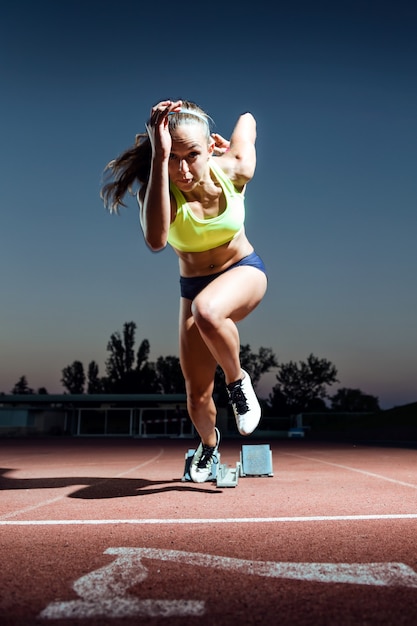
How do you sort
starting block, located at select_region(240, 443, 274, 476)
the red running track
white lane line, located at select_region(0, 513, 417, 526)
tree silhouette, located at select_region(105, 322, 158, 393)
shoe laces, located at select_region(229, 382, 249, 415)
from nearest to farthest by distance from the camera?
the red running track
white lane line, located at select_region(0, 513, 417, 526)
shoe laces, located at select_region(229, 382, 249, 415)
starting block, located at select_region(240, 443, 274, 476)
tree silhouette, located at select_region(105, 322, 158, 393)

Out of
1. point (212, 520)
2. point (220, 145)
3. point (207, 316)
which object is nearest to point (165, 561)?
point (212, 520)

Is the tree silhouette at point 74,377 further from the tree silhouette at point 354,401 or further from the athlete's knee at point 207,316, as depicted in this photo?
the athlete's knee at point 207,316

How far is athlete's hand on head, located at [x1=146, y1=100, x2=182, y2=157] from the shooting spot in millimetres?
2949

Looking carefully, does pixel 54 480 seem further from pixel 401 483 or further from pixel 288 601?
pixel 288 601

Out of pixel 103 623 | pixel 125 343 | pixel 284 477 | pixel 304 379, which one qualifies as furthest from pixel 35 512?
pixel 304 379

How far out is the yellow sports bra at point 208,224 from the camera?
3480 mm

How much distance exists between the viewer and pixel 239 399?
11.9 ft

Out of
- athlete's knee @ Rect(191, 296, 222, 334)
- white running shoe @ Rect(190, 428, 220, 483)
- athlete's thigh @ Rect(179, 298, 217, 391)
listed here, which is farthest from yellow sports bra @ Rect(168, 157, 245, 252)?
white running shoe @ Rect(190, 428, 220, 483)

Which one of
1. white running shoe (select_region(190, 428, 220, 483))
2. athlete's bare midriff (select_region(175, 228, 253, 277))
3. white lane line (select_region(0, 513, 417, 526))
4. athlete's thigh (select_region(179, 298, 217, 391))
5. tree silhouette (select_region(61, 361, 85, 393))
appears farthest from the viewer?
tree silhouette (select_region(61, 361, 85, 393))

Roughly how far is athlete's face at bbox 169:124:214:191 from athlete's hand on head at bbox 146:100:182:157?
0.29 meters

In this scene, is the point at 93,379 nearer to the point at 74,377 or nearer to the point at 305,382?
the point at 74,377

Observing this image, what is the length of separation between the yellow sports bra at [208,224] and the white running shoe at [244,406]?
3.19 feet

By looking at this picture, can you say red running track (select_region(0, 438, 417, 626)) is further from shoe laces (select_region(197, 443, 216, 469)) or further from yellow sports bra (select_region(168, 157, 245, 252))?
yellow sports bra (select_region(168, 157, 245, 252))

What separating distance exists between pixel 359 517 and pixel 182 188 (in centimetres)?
222
